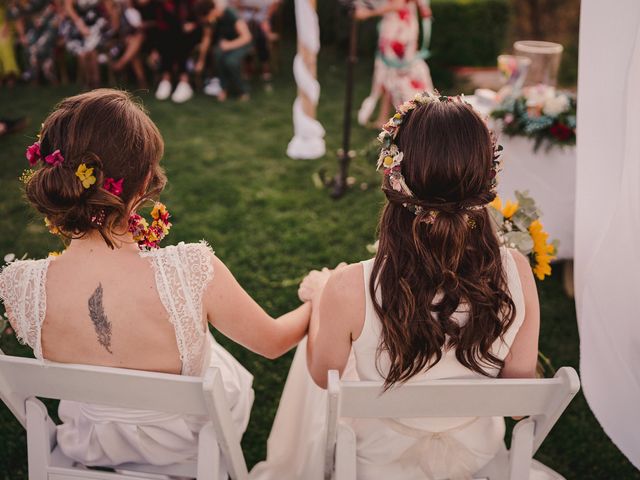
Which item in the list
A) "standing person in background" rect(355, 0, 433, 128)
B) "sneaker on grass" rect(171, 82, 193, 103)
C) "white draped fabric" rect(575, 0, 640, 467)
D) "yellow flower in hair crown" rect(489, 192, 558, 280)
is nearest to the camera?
"white draped fabric" rect(575, 0, 640, 467)

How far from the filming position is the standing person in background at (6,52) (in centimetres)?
702

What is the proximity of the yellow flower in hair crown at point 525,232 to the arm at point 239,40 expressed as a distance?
5493 mm

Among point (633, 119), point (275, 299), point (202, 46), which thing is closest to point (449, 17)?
point (202, 46)

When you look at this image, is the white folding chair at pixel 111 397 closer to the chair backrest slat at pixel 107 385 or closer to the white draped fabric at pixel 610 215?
the chair backrest slat at pixel 107 385

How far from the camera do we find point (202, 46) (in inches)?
280

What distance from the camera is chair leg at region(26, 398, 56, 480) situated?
1458 millimetres

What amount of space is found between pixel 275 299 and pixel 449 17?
580 centimetres

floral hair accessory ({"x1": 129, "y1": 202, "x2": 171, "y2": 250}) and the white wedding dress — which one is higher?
floral hair accessory ({"x1": 129, "y1": 202, "x2": 171, "y2": 250})

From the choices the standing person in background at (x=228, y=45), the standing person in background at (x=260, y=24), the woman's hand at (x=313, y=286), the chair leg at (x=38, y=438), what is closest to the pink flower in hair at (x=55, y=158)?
the chair leg at (x=38, y=438)

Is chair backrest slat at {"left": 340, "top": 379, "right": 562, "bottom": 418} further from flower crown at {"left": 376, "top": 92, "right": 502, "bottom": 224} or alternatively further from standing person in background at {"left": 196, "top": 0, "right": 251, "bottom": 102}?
standing person in background at {"left": 196, "top": 0, "right": 251, "bottom": 102}

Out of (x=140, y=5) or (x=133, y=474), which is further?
(x=140, y=5)

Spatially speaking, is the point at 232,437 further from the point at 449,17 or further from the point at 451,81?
the point at 449,17

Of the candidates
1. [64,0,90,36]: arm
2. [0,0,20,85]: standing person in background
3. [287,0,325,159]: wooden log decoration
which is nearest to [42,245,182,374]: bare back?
[287,0,325,159]: wooden log decoration

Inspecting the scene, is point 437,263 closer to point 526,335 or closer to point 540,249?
point 526,335
